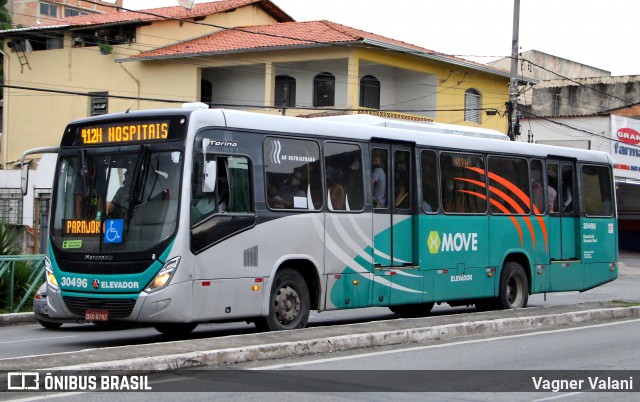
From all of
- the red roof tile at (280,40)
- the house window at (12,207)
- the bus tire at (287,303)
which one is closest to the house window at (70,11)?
the red roof tile at (280,40)

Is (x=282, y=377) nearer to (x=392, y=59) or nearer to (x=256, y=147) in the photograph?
(x=256, y=147)

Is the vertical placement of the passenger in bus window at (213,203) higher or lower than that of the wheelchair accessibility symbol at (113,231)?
higher

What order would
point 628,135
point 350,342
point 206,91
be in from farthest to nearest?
1. point 628,135
2. point 206,91
3. point 350,342

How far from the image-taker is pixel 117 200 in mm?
13133

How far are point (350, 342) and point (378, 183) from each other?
13.2 ft

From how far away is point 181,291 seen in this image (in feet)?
41.5

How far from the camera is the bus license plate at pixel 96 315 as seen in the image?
12.9 m

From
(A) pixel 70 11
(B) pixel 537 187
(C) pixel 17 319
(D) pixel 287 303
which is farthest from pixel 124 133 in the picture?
(A) pixel 70 11

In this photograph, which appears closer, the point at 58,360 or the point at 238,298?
the point at 58,360

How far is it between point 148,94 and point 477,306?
26.1 metres

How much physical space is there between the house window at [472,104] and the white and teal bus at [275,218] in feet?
78.2

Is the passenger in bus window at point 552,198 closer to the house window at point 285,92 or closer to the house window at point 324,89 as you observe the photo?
the house window at point 324,89

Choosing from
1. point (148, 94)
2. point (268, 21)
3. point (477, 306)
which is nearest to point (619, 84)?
point (268, 21)

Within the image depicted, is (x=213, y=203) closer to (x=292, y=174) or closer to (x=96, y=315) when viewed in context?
(x=292, y=174)
